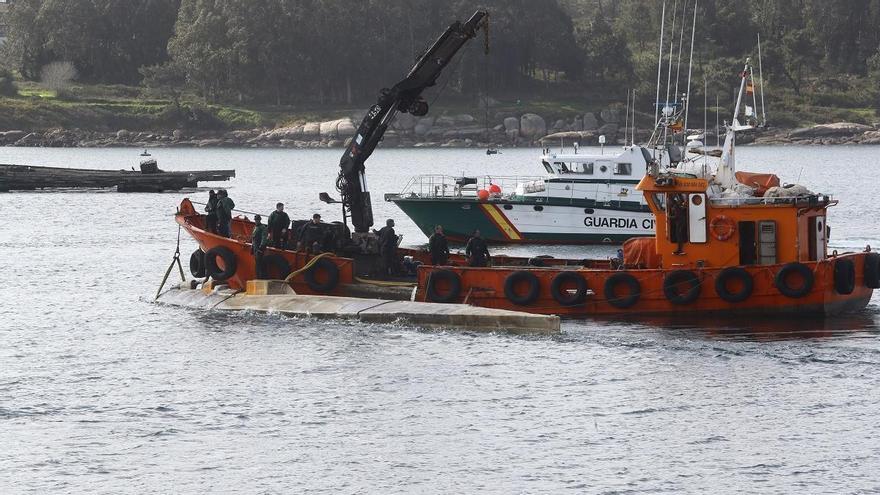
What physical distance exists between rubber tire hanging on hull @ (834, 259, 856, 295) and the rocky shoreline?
4206 inches

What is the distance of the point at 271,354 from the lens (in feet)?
96.7

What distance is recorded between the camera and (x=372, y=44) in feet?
476

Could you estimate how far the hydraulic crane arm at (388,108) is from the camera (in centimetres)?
3378

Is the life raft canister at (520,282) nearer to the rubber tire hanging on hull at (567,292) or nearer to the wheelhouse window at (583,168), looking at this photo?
the rubber tire hanging on hull at (567,292)

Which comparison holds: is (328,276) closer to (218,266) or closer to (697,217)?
(218,266)

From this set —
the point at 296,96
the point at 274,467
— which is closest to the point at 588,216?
the point at 274,467

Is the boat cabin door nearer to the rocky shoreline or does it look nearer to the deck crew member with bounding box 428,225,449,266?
the deck crew member with bounding box 428,225,449,266

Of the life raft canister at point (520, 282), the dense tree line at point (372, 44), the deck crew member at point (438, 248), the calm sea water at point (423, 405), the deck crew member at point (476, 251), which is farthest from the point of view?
the dense tree line at point (372, 44)

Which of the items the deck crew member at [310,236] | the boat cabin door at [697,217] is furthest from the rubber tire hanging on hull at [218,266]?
the boat cabin door at [697,217]

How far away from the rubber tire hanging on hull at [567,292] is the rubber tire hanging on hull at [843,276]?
515 cm

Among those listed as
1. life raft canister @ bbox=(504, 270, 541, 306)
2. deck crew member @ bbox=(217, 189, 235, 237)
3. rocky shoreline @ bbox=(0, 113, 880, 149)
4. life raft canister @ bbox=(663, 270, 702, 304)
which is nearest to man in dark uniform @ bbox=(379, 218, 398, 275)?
life raft canister @ bbox=(504, 270, 541, 306)

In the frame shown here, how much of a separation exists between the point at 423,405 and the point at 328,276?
344 inches

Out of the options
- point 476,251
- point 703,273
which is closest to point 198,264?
point 476,251

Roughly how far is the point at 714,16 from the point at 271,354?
124072 mm
